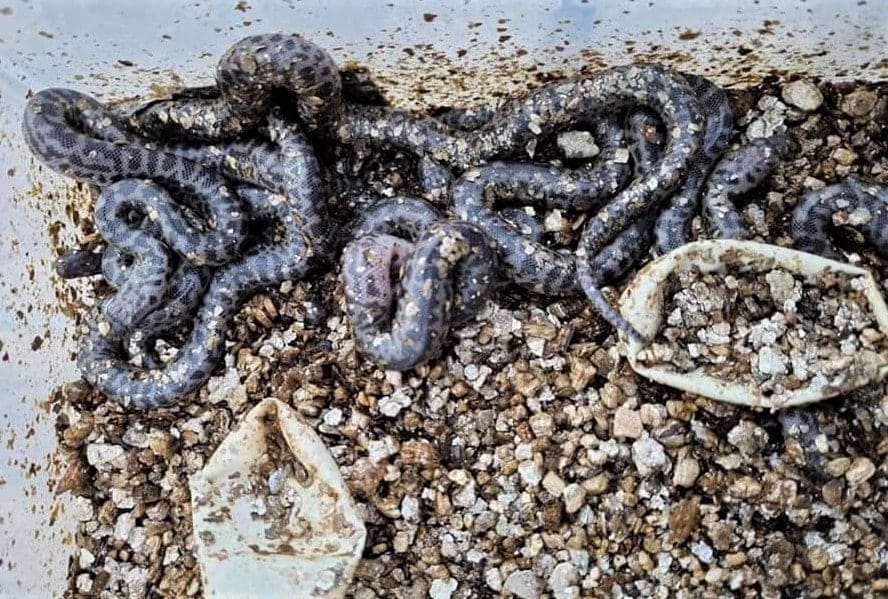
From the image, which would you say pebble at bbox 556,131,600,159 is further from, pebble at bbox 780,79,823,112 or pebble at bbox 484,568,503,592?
pebble at bbox 484,568,503,592

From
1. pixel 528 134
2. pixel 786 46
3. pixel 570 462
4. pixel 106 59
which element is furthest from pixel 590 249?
pixel 106 59

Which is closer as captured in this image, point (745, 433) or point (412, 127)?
point (745, 433)

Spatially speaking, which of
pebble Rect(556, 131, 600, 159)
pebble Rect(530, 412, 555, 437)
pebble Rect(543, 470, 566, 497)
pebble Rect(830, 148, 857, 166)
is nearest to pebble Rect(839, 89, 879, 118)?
pebble Rect(830, 148, 857, 166)

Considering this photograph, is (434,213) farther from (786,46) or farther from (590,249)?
(786,46)

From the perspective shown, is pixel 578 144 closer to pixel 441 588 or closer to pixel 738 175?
pixel 738 175

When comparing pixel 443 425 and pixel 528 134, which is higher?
pixel 528 134

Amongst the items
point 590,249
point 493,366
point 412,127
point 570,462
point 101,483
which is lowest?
point 101,483
